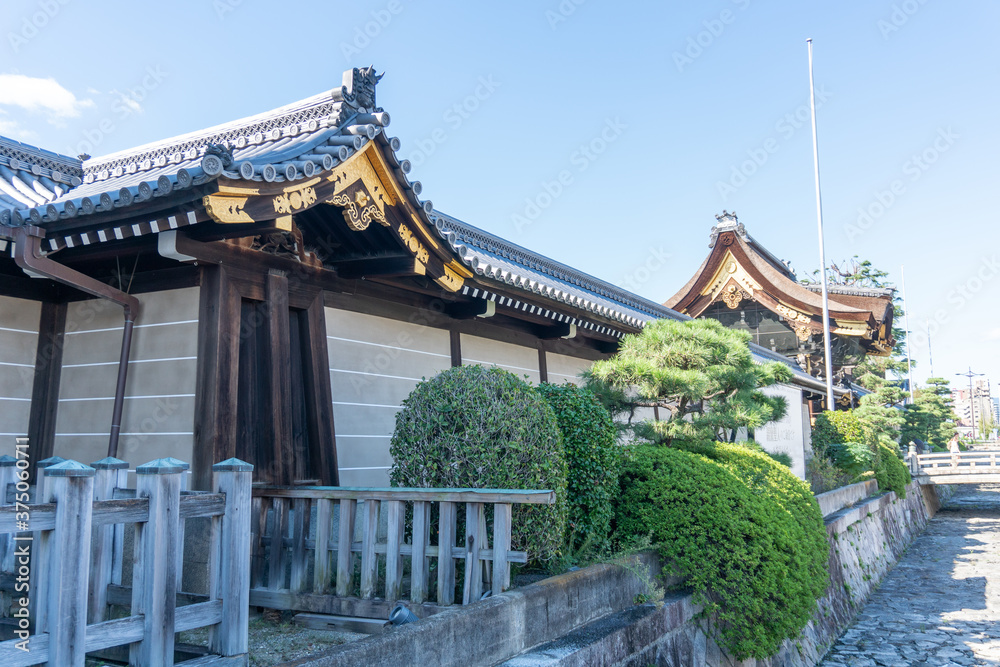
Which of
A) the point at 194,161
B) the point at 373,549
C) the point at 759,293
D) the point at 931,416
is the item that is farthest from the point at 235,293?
the point at 931,416

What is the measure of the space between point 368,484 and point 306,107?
3.82 metres

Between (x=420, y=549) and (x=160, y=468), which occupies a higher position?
(x=160, y=468)

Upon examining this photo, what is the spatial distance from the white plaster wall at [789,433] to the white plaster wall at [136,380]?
12.5 meters

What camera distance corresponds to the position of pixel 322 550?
16.4ft

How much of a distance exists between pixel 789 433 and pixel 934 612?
5.96 metres

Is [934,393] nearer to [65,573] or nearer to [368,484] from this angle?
[368,484]

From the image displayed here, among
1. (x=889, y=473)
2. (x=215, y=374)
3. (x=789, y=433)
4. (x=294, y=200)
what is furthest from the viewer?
(x=889, y=473)

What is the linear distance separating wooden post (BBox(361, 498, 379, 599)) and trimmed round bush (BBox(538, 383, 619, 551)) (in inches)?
67.0

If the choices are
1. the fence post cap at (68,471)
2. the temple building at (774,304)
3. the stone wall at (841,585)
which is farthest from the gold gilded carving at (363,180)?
the temple building at (774,304)

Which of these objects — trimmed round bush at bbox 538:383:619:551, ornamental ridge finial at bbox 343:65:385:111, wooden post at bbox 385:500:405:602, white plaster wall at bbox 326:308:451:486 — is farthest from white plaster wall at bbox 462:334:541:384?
wooden post at bbox 385:500:405:602

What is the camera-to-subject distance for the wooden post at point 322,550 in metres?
4.99

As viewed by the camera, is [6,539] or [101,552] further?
[6,539]

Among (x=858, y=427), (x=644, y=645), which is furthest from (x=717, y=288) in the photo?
(x=644, y=645)

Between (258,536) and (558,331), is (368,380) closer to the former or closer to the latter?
(258,536)
